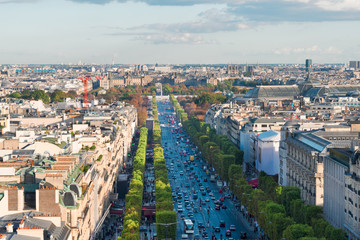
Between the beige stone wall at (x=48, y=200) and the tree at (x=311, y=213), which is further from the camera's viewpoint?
the tree at (x=311, y=213)

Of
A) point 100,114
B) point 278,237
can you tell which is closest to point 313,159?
point 278,237

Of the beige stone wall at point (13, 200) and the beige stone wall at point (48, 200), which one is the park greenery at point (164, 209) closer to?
the beige stone wall at point (48, 200)

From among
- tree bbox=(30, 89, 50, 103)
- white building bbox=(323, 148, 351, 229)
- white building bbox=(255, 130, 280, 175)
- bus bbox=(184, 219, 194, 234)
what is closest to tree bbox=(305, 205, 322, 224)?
white building bbox=(323, 148, 351, 229)

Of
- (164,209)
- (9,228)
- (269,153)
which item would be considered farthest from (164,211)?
(269,153)

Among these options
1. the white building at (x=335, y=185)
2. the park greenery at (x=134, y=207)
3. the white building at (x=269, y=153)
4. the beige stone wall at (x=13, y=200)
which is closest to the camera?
the beige stone wall at (x=13, y=200)

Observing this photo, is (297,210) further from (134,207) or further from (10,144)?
(10,144)

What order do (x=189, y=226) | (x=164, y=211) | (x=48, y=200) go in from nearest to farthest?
(x=48, y=200) < (x=164, y=211) < (x=189, y=226)

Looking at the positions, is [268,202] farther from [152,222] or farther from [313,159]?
[152,222]

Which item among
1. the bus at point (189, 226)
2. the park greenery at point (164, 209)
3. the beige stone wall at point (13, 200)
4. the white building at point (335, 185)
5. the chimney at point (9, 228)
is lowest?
the bus at point (189, 226)

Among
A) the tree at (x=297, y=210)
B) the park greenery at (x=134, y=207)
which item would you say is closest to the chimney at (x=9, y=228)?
the park greenery at (x=134, y=207)

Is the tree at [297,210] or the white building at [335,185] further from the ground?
the white building at [335,185]

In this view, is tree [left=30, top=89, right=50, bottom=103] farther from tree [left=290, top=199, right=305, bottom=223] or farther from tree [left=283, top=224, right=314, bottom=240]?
tree [left=283, top=224, right=314, bottom=240]
